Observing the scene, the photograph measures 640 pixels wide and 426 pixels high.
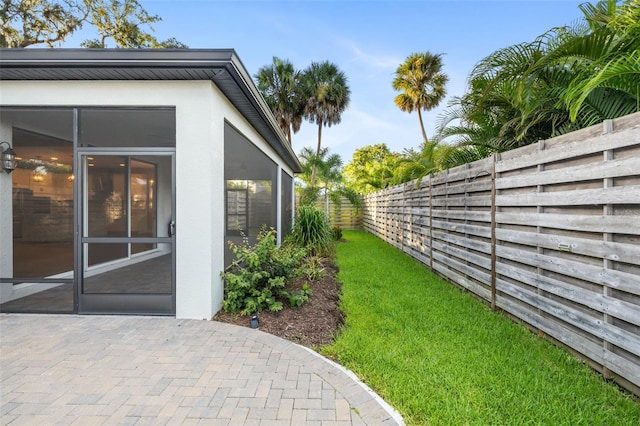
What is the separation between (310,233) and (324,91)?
1228 centimetres

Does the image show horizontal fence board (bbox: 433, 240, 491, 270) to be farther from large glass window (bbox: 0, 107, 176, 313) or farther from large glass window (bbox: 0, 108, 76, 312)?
large glass window (bbox: 0, 108, 76, 312)

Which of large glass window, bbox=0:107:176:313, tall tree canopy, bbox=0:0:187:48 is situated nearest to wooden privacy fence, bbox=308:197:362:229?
tall tree canopy, bbox=0:0:187:48

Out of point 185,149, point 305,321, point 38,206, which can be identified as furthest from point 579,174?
→ point 38,206

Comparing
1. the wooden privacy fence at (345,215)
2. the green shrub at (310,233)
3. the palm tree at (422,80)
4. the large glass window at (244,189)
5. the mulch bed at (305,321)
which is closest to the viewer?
the mulch bed at (305,321)

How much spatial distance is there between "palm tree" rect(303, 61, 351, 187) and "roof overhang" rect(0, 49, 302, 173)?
13957mm

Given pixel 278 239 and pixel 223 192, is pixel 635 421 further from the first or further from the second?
pixel 278 239

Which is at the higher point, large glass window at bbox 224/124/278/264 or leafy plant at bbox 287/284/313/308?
large glass window at bbox 224/124/278/264

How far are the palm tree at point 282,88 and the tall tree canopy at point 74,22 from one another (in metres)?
4.45

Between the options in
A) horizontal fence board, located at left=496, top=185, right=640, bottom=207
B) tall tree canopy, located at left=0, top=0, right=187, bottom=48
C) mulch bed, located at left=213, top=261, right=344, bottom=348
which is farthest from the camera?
tall tree canopy, located at left=0, top=0, right=187, bottom=48

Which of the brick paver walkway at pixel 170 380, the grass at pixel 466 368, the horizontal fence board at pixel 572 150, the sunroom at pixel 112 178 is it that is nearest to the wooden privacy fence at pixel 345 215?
the grass at pixel 466 368

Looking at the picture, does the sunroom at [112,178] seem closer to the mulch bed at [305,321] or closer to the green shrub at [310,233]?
the mulch bed at [305,321]

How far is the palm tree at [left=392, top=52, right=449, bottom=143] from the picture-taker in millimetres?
14828

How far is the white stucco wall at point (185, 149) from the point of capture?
370 cm

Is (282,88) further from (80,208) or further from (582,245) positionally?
(582,245)
